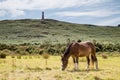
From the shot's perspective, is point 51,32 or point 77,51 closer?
point 77,51

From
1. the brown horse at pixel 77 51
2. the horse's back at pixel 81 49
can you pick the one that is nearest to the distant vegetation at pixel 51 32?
the brown horse at pixel 77 51

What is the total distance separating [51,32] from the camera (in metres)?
111

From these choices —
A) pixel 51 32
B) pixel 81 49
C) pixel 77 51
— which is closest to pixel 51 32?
pixel 51 32

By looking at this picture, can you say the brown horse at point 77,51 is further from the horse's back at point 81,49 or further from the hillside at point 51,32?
the hillside at point 51,32

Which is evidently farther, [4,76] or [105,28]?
[105,28]

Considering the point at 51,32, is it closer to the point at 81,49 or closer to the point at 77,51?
the point at 81,49

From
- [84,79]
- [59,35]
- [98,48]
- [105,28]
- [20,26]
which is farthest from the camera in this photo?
[105,28]

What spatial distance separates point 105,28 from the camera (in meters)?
131

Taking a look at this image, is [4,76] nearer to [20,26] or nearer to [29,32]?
[29,32]

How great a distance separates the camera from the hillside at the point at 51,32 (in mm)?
97225

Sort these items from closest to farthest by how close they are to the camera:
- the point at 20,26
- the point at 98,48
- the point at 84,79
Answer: the point at 84,79
the point at 98,48
the point at 20,26

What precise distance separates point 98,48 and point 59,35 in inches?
1931

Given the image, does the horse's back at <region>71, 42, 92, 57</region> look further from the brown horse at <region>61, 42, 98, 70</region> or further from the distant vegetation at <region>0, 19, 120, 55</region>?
the distant vegetation at <region>0, 19, 120, 55</region>

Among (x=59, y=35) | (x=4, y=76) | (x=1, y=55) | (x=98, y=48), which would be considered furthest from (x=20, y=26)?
(x=4, y=76)
